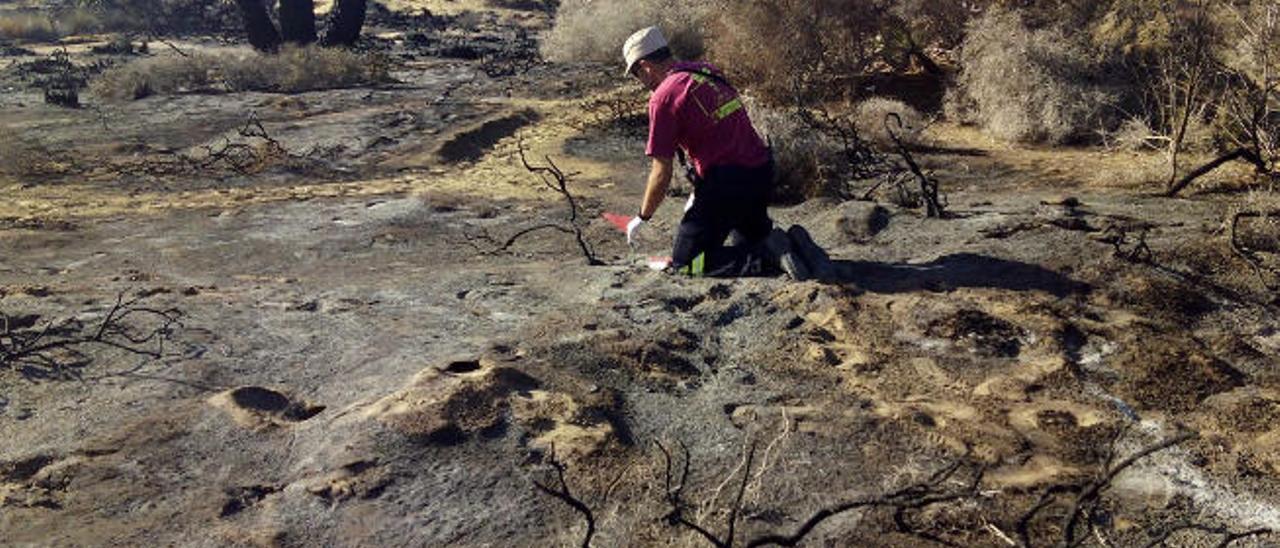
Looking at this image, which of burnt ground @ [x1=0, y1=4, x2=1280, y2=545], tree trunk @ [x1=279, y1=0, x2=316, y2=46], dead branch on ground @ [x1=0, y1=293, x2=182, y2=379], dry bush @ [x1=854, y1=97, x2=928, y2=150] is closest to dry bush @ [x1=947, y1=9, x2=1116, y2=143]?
dry bush @ [x1=854, y1=97, x2=928, y2=150]

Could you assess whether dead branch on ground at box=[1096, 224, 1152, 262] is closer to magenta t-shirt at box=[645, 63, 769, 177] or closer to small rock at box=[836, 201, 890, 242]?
small rock at box=[836, 201, 890, 242]

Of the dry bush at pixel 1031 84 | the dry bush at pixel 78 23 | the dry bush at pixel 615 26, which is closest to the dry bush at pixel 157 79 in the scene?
the dry bush at pixel 615 26

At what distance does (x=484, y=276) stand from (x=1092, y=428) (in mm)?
3236

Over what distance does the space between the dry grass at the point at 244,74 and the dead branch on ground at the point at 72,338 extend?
31.9ft

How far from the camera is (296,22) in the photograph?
55.6ft

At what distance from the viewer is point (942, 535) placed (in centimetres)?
314

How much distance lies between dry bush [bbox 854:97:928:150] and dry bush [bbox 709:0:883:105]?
140cm

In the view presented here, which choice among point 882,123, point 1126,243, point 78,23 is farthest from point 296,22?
point 1126,243

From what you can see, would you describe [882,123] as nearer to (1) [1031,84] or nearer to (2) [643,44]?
(1) [1031,84]

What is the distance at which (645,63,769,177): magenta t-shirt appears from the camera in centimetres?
488

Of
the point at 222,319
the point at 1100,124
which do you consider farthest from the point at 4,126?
the point at 1100,124

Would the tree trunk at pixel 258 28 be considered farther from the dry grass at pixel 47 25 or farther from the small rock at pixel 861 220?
the small rock at pixel 861 220

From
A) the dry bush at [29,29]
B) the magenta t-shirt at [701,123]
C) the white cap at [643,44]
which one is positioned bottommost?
the dry bush at [29,29]

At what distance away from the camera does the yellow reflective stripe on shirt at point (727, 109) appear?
4.97 meters
